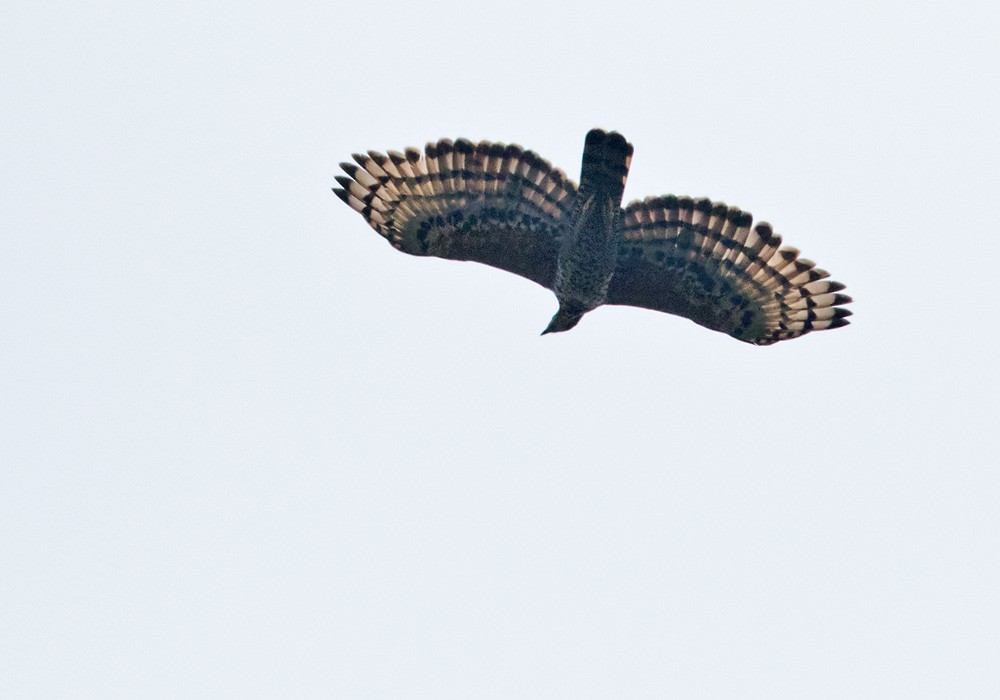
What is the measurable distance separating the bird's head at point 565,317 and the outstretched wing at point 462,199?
46cm

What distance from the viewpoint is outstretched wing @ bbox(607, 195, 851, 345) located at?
46.2ft

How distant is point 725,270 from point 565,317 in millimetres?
1585

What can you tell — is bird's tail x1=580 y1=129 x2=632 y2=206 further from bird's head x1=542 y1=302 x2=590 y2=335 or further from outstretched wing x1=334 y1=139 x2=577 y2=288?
bird's head x1=542 y1=302 x2=590 y2=335

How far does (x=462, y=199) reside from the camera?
46.3 ft

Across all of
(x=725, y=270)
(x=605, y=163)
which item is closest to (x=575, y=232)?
(x=605, y=163)

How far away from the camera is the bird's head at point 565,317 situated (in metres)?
14.2

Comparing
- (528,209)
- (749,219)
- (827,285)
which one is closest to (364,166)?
(528,209)

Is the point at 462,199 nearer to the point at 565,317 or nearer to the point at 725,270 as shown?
the point at 565,317

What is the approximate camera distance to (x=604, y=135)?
536 inches

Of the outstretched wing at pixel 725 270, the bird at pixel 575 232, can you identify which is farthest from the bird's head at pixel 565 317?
the outstretched wing at pixel 725 270

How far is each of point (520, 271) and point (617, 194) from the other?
1.28 metres

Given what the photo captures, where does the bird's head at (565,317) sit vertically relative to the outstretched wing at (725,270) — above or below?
below

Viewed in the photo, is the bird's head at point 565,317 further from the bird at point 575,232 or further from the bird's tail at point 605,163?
the bird's tail at point 605,163

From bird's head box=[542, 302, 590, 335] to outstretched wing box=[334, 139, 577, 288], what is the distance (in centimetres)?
46
